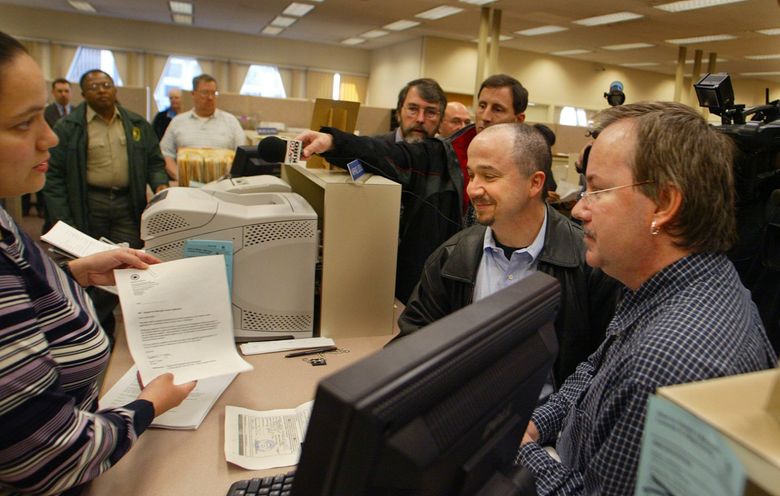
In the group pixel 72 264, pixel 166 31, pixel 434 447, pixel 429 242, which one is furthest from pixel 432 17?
pixel 434 447

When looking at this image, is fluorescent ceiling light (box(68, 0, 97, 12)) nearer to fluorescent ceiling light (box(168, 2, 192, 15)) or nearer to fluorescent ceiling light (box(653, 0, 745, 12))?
fluorescent ceiling light (box(168, 2, 192, 15))

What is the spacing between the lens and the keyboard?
0.89 metres

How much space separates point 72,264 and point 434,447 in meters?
1.08

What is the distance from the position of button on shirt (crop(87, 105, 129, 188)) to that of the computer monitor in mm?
2890

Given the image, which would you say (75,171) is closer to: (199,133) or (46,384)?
(199,133)

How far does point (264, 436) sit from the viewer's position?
1.11m

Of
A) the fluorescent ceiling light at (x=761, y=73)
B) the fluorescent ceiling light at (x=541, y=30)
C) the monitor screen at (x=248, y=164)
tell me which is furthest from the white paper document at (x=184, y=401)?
the fluorescent ceiling light at (x=761, y=73)

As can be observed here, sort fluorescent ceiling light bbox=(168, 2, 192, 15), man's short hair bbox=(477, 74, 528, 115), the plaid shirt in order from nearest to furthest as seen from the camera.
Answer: the plaid shirt < man's short hair bbox=(477, 74, 528, 115) < fluorescent ceiling light bbox=(168, 2, 192, 15)

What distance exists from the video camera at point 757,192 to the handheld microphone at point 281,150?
1.11 m

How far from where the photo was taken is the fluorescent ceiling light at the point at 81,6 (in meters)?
9.32

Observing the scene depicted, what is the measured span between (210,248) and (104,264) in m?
0.32

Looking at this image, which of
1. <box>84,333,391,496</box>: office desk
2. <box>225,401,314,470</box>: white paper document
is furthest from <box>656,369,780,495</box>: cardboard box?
<box>225,401,314,470</box>: white paper document

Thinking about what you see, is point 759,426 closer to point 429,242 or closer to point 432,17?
point 429,242

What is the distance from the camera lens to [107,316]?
81.7 inches
